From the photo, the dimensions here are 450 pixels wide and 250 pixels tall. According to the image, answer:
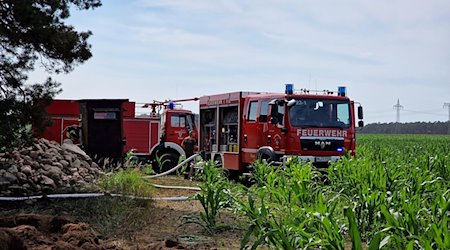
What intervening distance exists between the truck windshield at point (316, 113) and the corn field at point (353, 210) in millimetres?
2177

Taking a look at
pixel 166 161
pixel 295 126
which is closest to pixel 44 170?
pixel 295 126

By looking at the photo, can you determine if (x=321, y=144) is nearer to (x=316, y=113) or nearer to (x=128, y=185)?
(x=316, y=113)

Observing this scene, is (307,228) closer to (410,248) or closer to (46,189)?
(410,248)

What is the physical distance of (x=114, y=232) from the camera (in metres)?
9.09

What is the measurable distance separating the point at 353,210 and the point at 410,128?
86948mm

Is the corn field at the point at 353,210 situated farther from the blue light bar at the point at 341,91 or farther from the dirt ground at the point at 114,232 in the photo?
the blue light bar at the point at 341,91

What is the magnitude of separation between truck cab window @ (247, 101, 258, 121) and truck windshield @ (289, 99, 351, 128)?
141 centimetres

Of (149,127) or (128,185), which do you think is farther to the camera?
(149,127)

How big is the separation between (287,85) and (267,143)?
5.18 feet

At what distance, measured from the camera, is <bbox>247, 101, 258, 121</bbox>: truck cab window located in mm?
16948

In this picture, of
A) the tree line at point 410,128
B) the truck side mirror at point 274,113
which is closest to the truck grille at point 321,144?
the truck side mirror at point 274,113

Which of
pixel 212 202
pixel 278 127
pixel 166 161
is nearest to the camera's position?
pixel 212 202

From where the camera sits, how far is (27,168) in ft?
44.5

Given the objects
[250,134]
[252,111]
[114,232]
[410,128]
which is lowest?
[114,232]
